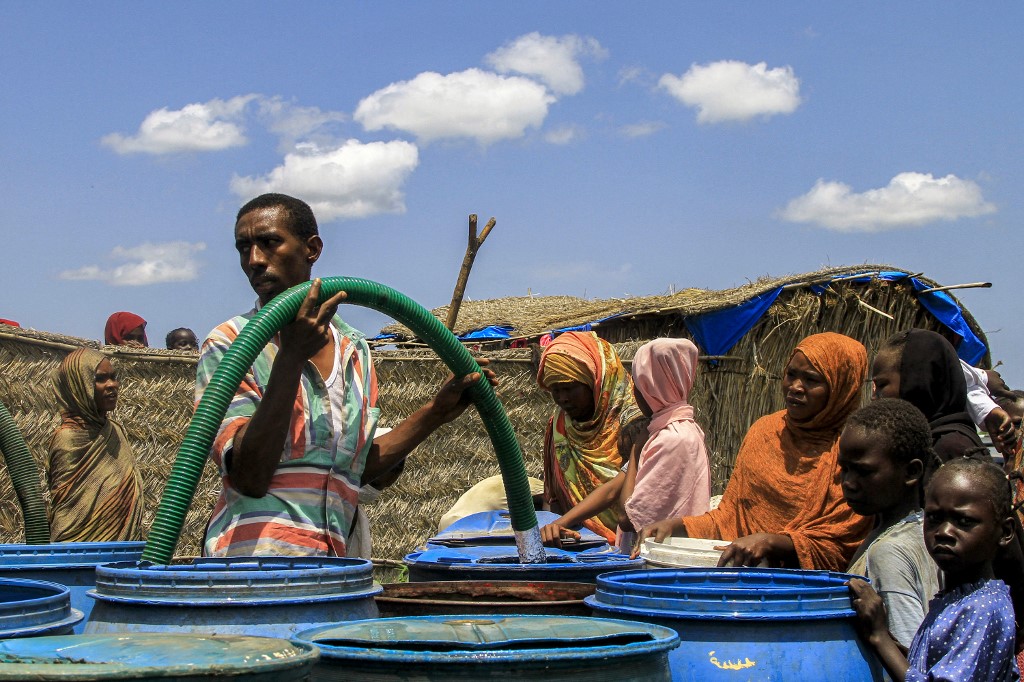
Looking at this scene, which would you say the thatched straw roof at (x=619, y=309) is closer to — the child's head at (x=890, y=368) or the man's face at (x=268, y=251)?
the child's head at (x=890, y=368)

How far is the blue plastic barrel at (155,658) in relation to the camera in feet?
4.58

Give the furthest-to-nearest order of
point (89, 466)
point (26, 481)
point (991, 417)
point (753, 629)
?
point (89, 466) → point (991, 417) → point (26, 481) → point (753, 629)

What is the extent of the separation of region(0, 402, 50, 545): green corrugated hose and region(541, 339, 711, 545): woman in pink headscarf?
1.86m

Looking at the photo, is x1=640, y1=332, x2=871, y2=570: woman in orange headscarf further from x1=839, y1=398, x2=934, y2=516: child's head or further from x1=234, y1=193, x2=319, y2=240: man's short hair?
x1=234, y1=193, x2=319, y2=240: man's short hair

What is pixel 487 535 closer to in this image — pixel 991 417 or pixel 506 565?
pixel 506 565

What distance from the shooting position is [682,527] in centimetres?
379

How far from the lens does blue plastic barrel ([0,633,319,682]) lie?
54.9 inches

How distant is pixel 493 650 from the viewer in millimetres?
1783

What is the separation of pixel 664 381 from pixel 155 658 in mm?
3264

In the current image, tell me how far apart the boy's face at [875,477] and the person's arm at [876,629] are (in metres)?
0.66

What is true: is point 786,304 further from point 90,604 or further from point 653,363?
point 90,604


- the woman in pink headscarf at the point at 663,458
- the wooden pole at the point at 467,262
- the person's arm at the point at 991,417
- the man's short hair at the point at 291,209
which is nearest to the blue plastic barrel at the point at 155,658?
the man's short hair at the point at 291,209

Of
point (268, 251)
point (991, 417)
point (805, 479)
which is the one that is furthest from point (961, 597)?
point (991, 417)

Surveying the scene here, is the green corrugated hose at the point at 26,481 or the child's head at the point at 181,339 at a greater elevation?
the child's head at the point at 181,339
